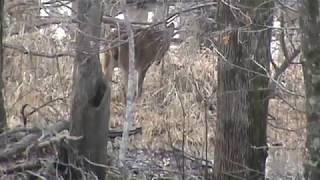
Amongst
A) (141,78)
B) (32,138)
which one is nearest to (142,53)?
(141,78)

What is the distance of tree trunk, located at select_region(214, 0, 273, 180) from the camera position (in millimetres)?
5543

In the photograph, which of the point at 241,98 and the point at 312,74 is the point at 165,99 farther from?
the point at 312,74

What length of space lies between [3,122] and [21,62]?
3.80 m

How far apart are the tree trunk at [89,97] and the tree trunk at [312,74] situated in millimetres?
2308

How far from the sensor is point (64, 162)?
5.20 meters

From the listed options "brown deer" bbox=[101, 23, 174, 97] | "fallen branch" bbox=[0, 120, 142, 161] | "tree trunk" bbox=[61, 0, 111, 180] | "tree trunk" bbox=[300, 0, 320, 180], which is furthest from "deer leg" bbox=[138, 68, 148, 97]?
"tree trunk" bbox=[300, 0, 320, 180]

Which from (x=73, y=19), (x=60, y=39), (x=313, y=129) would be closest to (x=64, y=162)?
(x=73, y=19)

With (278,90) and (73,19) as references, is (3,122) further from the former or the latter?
(278,90)

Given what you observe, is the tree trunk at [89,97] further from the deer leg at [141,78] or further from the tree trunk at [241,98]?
the deer leg at [141,78]

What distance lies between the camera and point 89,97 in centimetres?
513

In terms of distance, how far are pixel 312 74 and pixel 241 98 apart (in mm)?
2721

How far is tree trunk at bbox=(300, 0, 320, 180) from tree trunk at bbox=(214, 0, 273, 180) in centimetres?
232

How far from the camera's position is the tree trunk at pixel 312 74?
2.97 metres

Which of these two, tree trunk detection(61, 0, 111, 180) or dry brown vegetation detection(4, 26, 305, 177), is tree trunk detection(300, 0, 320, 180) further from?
dry brown vegetation detection(4, 26, 305, 177)
